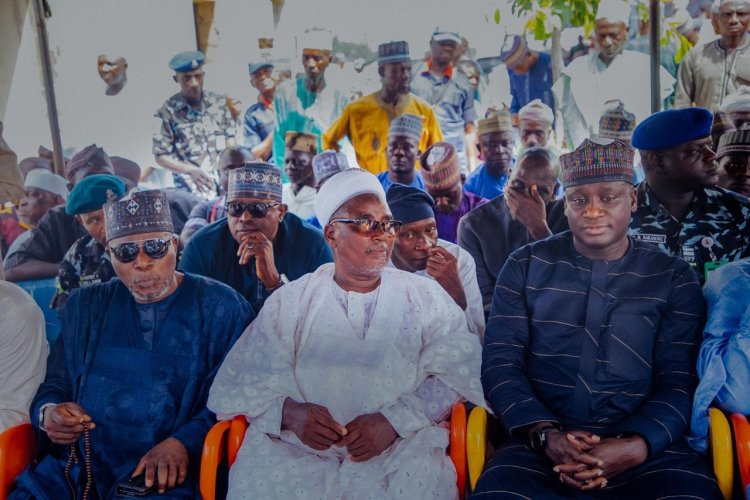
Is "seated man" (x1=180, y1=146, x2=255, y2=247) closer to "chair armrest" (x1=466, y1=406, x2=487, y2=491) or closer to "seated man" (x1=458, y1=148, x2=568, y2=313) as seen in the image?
"seated man" (x1=458, y1=148, x2=568, y2=313)

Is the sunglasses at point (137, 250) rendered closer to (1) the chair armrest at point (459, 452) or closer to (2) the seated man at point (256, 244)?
(2) the seated man at point (256, 244)

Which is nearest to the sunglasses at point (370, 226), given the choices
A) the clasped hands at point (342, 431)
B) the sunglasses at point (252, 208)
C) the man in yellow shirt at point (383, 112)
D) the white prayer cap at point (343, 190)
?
the white prayer cap at point (343, 190)

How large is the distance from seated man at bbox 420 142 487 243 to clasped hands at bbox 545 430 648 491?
4.44 ft

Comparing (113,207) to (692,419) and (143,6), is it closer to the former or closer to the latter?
(143,6)

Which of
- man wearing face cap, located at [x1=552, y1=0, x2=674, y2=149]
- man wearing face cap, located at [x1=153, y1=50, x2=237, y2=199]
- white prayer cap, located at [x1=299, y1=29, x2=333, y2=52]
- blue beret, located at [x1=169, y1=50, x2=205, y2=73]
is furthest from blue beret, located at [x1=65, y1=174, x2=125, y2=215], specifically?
man wearing face cap, located at [x1=552, y1=0, x2=674, y2=149]

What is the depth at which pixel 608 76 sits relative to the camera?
11.2 feet

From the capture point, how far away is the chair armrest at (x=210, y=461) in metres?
2.66

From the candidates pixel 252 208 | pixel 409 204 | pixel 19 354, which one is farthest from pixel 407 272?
pixel 19 354

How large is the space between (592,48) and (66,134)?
9.94 ft

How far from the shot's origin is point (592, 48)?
11.2 feet

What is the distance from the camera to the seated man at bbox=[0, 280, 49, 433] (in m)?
3.05

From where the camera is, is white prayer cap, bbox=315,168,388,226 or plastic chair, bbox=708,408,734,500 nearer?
plastic chair, bbox=708,408,734,500

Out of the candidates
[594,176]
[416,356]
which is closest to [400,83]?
[594,176]

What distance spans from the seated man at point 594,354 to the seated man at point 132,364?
1.27 m
